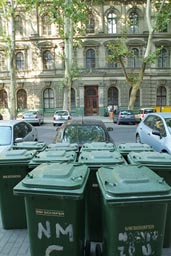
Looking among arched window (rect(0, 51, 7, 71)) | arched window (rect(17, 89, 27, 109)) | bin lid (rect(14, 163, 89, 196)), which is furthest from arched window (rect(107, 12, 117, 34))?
bin lid (rect(14, 163, 89, 196))

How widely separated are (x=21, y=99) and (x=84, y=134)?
30179 mm

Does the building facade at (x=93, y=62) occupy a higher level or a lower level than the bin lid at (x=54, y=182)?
higher

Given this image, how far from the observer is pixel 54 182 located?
10.3 feet

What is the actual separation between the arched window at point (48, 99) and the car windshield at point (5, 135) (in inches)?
1071

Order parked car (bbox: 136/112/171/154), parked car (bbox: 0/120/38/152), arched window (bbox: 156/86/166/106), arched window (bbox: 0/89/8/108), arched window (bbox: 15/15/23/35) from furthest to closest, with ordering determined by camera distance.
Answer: arched window (bbox: 0/89/8/108)
arched window (bbox: 156/86/166/106)
arched window (bbox: 15/15/23/35)
parked car (bbox: 136/112/171/154)
parked car (bbox: 0/120/38/152)

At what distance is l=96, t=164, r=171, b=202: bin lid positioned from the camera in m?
2.86

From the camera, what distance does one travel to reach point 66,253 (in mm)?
3246

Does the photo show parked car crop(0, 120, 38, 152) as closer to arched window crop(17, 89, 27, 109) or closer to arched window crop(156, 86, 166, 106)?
arched window crop(17, 89, 27, 109)

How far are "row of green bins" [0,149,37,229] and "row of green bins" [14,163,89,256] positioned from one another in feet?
3.36

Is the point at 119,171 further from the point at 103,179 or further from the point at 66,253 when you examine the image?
the point at 66,253

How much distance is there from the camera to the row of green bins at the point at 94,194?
12.8 feet

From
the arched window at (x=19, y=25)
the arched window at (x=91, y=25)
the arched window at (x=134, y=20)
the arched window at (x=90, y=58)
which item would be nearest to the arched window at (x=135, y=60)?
the arched window at (x=134, y=20)

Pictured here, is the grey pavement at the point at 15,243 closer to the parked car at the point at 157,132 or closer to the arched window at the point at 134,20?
the parked car at the point at 157,132

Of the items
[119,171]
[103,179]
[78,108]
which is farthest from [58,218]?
[78,108]
